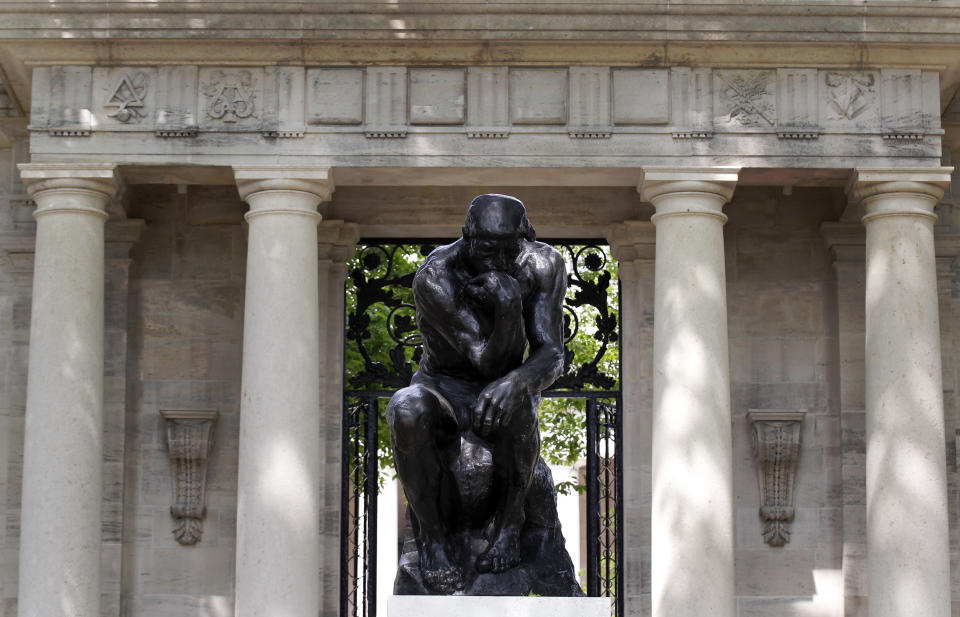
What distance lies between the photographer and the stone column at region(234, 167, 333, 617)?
1981 centimetres

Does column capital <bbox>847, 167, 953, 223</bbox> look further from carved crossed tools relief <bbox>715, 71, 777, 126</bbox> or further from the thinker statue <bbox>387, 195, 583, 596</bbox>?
the thinker statue <bbox>387, 195, 583, 596</bbox>

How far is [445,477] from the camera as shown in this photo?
10289 mm

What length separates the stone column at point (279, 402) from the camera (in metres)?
19.8

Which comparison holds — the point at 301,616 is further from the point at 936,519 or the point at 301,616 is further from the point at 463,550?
the point at 463,550

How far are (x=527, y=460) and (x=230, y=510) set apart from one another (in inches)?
509

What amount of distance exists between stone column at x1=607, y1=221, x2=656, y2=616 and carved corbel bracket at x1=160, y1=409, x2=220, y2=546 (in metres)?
5.03

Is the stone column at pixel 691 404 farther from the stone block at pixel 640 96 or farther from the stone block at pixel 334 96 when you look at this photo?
the stone block at pixel 334 96

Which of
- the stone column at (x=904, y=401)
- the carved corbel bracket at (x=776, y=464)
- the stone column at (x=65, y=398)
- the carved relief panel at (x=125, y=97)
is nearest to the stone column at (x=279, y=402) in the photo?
the carved relief panel at (x=125, y=97)

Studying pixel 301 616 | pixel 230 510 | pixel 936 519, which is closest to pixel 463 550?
pixel 301 616

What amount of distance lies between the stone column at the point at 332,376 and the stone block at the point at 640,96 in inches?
164

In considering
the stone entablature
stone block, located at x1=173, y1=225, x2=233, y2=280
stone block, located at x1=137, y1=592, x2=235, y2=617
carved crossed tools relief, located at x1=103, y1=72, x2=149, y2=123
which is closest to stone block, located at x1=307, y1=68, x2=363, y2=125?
the stone entablature

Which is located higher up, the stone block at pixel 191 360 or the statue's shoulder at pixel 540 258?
the stone block at pixel 191 360

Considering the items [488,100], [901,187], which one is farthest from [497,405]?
[901,187]

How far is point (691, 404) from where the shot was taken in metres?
20.2
